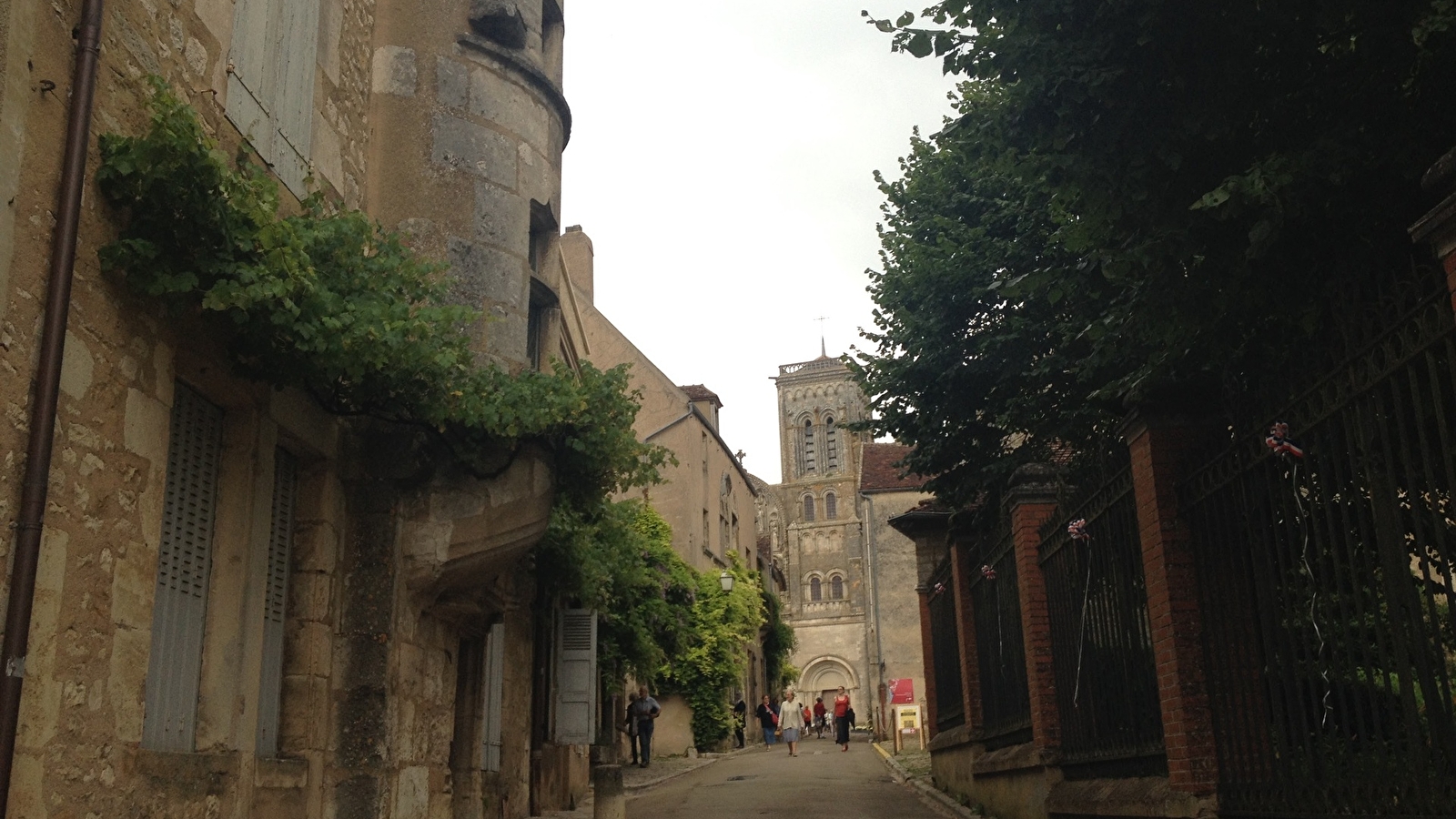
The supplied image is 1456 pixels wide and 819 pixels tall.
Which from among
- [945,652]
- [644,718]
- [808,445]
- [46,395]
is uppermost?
[808,445]

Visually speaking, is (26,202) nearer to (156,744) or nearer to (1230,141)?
(156,744)

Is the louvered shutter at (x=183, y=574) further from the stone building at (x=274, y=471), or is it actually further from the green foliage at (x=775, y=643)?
the green foliage at (x=775, y=643)

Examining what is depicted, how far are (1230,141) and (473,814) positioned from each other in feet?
26.3

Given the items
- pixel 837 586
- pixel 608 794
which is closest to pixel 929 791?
pixel 608 794

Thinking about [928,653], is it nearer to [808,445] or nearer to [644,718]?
[644,718]

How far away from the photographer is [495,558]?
853cm

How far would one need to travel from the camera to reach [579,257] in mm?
30531

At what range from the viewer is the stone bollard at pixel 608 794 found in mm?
10175

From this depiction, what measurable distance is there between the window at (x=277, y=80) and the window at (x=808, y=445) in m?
77.0

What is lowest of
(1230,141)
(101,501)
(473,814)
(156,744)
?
(473,814)

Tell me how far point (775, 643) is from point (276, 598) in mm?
36121

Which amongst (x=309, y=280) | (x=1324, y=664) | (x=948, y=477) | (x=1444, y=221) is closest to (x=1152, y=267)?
(x=1324, y=664)

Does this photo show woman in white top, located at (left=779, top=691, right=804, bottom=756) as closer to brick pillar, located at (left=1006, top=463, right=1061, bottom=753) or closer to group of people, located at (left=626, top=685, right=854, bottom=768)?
group of people, located at (left=626, top=685, right=854, bottom=768)

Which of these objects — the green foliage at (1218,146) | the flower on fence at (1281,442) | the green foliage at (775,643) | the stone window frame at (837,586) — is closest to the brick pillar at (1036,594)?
the green foliage at (1218,146)
